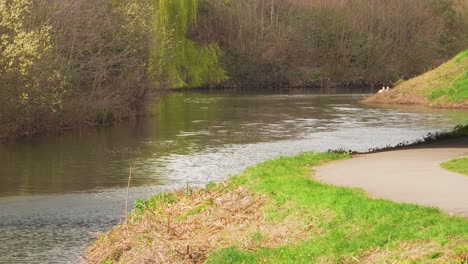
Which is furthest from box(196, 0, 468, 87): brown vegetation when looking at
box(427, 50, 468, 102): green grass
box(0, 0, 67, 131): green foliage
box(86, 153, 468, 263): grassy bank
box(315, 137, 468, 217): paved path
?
box(86, 153, 468, 263): grassy bank

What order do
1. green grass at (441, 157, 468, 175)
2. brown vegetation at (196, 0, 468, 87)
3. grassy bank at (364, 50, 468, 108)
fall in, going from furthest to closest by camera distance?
brown vegetation at (196, 0, 468, 87) < grassy bank at (364, 50, 468, 108) < green grass at (441, 157, 468, 175)

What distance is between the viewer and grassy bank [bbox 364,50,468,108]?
197ft

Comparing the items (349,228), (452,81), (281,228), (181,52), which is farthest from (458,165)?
(181,52)

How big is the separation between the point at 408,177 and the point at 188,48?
58262mm

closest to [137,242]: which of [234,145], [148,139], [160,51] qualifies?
[234,145]

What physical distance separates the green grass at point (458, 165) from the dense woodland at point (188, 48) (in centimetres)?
2086

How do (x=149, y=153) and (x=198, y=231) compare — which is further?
(x=149, y=153)

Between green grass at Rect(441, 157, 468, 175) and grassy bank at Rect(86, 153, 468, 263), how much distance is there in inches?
131

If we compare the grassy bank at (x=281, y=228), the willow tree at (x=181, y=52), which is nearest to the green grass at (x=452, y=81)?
the willow tree at (x=181, y=52)

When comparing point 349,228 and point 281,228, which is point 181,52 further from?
point 349,228

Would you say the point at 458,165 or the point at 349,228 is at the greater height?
the point at 458,165

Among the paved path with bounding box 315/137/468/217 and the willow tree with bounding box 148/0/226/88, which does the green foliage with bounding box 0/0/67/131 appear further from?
the paved path with bounding box 315/137/468/217

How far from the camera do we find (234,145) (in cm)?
3616

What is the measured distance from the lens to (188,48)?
7606 cm
